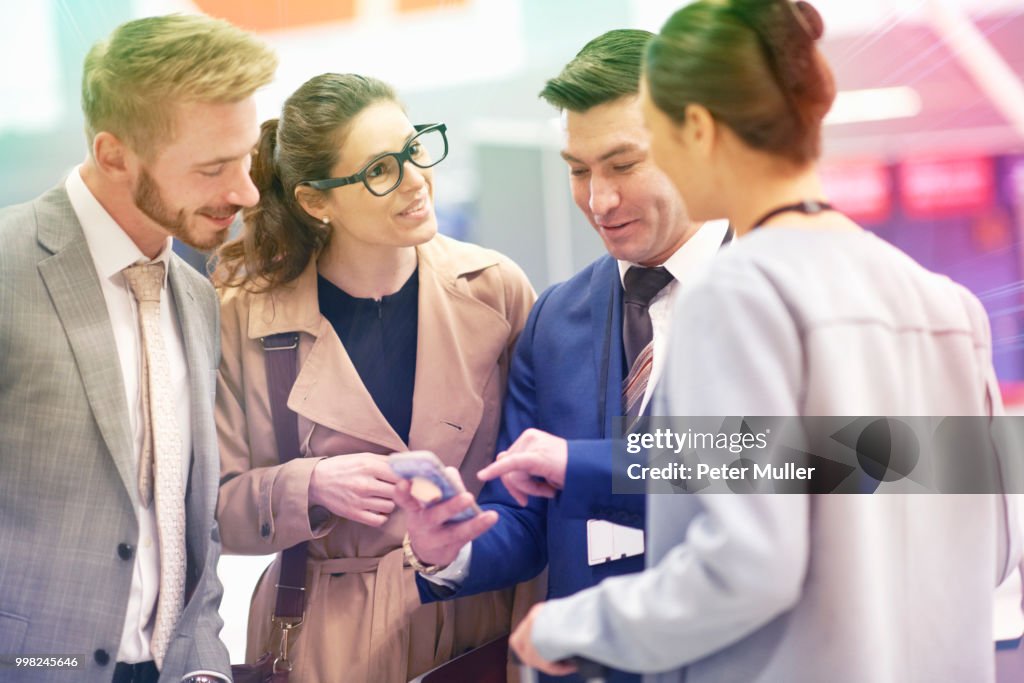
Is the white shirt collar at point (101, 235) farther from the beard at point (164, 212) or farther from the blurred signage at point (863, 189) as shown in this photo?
the blurred signage at point (863, 189)

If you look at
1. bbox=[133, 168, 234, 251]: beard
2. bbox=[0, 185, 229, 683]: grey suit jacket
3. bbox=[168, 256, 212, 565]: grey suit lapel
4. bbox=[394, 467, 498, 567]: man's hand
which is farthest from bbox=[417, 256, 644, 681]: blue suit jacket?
bbox=[133, 168, 234, 251]: beard

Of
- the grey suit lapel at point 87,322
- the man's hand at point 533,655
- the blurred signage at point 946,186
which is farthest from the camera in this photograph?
the blurred signage at point 946,186

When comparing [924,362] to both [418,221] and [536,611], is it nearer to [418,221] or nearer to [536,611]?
[536,611]

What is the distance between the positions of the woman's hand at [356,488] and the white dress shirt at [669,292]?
22cm

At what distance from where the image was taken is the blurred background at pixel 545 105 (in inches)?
110

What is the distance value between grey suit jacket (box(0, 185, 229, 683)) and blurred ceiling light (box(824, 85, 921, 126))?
7.05 feet

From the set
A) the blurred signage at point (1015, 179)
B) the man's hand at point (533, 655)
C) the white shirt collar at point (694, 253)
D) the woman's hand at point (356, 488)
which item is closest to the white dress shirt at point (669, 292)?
the white shirt collar at point (694, 253)

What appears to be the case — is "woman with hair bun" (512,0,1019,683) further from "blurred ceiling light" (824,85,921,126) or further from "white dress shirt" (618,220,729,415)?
"blurred ceiling light" (824,85,921,126)

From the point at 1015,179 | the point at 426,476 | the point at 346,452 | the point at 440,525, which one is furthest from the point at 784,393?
the point at 1015,179

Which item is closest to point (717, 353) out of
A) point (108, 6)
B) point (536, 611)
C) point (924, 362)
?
point (924, 362)

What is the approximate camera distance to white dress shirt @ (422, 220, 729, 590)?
2.01 metres

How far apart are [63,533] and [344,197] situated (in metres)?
0.90

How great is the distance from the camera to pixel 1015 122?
9.34ft

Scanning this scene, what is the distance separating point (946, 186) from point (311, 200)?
1.85 meters
